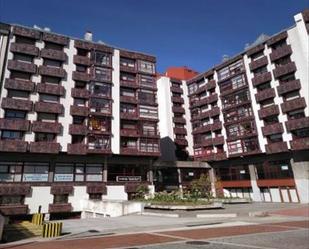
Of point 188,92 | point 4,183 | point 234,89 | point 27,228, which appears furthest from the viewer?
point 188,92

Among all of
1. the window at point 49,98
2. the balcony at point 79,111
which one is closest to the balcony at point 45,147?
the balcony at point 79,111

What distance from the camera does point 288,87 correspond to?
43.0 m

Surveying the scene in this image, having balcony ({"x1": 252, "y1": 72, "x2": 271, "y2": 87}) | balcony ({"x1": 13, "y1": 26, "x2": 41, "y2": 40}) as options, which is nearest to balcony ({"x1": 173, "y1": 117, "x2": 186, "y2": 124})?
balcony ({"x1": 252, "y1": 72, "x2": 271, "y2": 87})

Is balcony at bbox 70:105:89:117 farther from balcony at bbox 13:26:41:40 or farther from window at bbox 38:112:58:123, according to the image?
balcony at bbox 13:26:41:40

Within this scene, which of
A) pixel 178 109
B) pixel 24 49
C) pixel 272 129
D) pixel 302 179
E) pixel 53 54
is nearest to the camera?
pixel 24 49

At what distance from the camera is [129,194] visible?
4212 cm

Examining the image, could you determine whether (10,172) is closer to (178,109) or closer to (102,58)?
(102,58)

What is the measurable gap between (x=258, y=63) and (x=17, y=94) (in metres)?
37.9

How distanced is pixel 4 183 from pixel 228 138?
36.7 meters

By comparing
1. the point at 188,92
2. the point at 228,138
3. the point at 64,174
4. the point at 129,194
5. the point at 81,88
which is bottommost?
the point at 129,194

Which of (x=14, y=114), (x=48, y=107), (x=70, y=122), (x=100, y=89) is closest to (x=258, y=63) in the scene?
(x=100, y=89)

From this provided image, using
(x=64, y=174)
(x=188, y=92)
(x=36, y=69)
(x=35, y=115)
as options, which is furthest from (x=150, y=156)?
(x=188, y=92)

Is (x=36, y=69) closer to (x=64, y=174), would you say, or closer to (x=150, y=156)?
(x=64, y=174)

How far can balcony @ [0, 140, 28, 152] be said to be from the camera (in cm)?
3509
